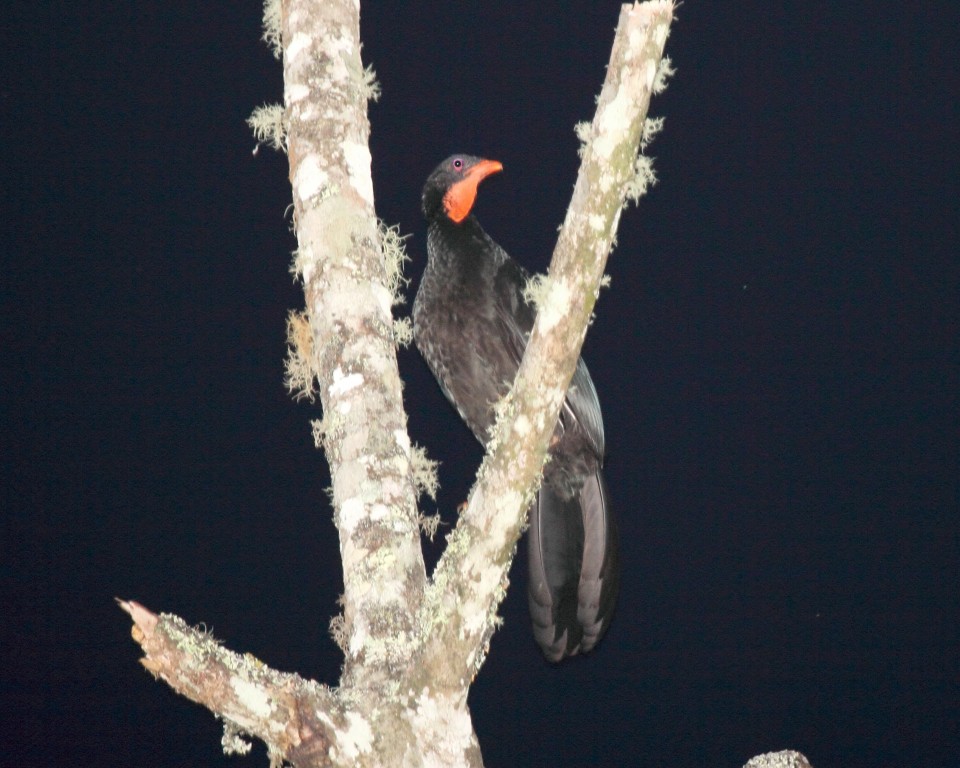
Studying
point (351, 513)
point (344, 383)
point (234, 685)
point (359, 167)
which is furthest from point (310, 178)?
point (234, 685)

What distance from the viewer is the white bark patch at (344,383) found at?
162 cm

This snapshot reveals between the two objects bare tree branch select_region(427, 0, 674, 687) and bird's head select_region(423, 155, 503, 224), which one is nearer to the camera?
bare tree branch select_region(427, 0, 674, 687)

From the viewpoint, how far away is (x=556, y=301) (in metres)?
1.37

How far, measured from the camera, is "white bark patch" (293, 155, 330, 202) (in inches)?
70.0

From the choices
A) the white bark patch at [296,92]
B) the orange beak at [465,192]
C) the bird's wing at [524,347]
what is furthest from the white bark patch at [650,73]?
the orange beak at [465,192]

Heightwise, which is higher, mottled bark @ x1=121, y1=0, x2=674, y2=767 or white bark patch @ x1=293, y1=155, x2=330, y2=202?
white bark patch @ x1=293, y1=155, x2=330, y2=202

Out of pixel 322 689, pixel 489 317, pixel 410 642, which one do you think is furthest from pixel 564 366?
pixel 489 317

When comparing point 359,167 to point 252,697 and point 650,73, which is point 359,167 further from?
point 252,697

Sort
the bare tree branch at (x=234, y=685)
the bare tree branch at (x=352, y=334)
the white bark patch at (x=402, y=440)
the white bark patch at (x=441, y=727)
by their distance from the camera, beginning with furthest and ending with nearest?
1. the white bark patch at (x=402, y=440)
2. the bare tree branch at (x=352, y=334)
3. the white bark patch at (x=441, y=727)
4. the bare tree branch at (x=234, y=685)

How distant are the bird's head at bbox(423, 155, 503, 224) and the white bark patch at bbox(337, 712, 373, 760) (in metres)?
1.91

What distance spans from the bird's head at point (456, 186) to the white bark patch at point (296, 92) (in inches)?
46.4

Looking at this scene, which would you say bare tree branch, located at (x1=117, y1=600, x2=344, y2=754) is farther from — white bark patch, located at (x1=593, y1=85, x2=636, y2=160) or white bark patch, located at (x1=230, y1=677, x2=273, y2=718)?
white bark patch, located at (x1=593, y1=85, x2=636, y2=160)

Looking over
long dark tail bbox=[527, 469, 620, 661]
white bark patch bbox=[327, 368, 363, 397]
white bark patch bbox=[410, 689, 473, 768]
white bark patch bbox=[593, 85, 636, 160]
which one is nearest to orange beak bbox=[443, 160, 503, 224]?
long dark tail bbox=[527, 469, 620, 661]

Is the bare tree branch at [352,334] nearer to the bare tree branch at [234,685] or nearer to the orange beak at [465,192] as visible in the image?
the bare tree branch at [234,685]
